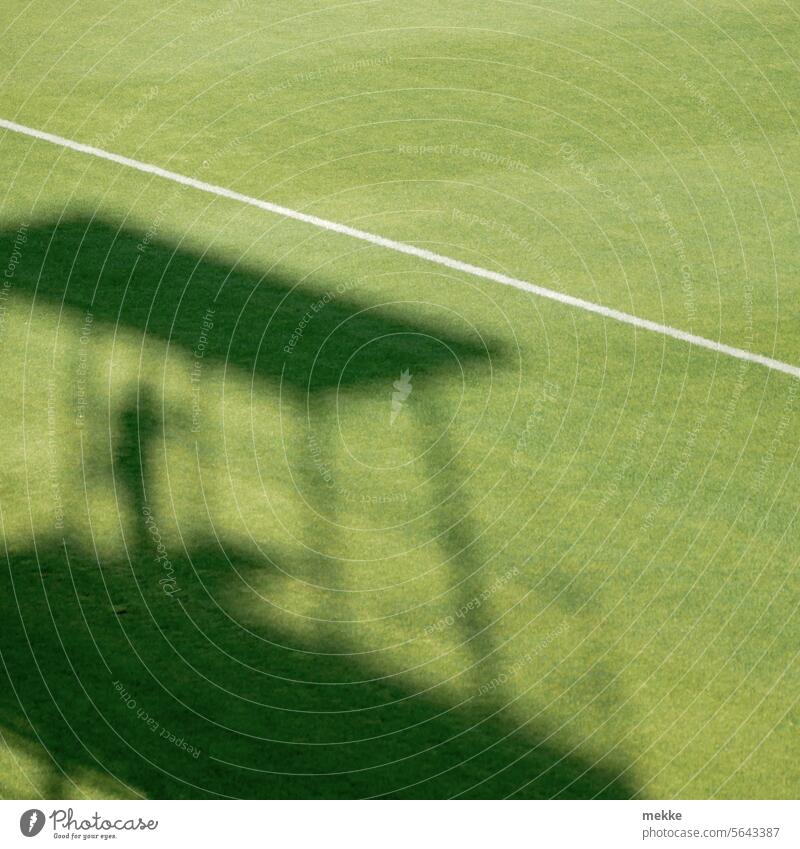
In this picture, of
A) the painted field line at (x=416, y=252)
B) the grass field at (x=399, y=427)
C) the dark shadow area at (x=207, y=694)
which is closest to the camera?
the dark shadow area at (x=207, y=694)

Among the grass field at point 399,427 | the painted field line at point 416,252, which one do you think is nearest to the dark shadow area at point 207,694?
the grass field at point 399,427

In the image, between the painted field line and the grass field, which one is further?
the painted field line

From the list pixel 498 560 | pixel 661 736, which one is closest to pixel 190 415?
pixel 498 560

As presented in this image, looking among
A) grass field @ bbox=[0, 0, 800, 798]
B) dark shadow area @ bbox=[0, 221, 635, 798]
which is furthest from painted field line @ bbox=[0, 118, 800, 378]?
dark shadow area @ bbox=[0, 221, 635, 798]

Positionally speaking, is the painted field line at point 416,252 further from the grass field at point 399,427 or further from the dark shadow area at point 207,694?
the dark shadow area at point 207,694

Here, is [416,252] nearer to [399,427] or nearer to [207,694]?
[399,427]

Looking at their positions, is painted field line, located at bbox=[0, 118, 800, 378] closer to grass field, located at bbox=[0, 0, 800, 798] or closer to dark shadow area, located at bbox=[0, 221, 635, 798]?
grass field, located at bbox=[0, 0, 800, 798]
